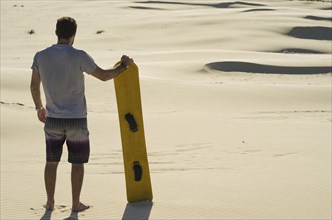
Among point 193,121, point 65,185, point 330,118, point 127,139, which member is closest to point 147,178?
point 127,139

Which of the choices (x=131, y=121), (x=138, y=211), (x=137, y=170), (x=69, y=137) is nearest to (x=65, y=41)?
(x=69, y=137)

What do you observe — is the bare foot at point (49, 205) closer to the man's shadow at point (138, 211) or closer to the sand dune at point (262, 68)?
the man's shadow at point (138, 211)

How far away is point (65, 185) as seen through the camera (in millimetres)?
6598

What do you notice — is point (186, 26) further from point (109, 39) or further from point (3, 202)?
point (3, 202)

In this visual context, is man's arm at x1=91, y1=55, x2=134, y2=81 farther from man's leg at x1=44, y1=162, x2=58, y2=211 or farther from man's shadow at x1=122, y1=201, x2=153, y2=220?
man's shadow at x1=122, y1=201, x2=153, y2=220

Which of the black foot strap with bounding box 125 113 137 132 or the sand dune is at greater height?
the black foot strap with bounding box 125 113 137 132

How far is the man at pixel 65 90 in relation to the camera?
5230 mm

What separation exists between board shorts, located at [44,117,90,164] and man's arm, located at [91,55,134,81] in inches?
14.0

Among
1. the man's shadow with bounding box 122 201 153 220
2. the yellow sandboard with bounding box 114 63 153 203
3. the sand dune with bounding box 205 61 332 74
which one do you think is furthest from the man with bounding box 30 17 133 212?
the sand dune with bounding box 205 61 332 74

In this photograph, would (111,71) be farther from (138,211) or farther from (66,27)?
(138,211)

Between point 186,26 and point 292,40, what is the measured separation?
4980 mm

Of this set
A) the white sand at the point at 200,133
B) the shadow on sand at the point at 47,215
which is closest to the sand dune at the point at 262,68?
the white sand at the point at 200,133

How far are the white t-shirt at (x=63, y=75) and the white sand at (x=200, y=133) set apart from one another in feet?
2.90

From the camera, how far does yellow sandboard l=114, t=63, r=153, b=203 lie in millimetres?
5770
